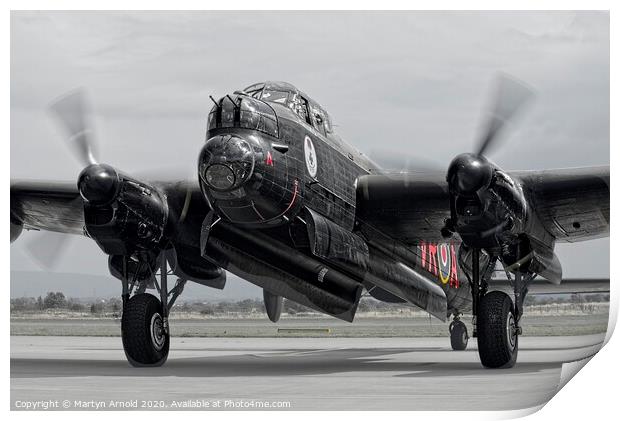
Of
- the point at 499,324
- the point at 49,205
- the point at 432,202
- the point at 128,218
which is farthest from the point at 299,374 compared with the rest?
the point at 49,205

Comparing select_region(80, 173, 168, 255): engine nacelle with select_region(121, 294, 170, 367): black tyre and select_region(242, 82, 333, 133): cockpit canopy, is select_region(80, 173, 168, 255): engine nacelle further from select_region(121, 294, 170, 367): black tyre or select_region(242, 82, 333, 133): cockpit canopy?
select_region(242, 82, 333, 133): cockpit canopy

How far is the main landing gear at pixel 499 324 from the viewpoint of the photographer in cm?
1482

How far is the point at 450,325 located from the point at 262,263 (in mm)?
5805

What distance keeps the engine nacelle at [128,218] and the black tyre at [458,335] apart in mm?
6990

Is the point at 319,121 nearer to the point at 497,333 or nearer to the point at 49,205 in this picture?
the point at 497,333

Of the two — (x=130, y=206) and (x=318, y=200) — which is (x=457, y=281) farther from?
(x=130, y=206)

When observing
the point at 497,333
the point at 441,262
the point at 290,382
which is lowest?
the point at 441,262

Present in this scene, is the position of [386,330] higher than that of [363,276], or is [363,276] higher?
[386,330]

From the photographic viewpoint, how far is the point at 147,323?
1553 centimetres

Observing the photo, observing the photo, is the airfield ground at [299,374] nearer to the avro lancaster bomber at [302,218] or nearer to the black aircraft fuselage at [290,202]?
the avro lancaster bomber at [302,218]

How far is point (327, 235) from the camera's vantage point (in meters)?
14.6

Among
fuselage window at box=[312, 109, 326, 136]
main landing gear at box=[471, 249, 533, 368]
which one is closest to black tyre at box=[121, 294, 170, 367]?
fuselage window at box=[312, 109, 326, 136]

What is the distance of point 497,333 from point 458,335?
207 inches

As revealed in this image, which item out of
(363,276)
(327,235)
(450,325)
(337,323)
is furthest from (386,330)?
(450,325)
